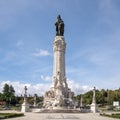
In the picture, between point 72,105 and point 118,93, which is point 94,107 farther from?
point 118,93

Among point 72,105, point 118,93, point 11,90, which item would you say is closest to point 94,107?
point 72,105

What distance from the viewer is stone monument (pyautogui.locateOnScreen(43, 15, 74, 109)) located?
2771 inches

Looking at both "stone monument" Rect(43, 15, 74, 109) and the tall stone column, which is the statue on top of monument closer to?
"stone monument" Rect(43, 15, 74, 109)

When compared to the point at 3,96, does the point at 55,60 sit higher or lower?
higher

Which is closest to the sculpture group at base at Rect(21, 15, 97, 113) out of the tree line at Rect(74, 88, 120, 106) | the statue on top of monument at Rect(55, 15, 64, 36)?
the statue on top of monument at Rect(55, 15, 64, 36)

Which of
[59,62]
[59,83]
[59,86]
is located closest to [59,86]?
[59,86]

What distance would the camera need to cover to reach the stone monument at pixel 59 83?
70.4m

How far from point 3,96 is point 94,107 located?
62455 millimetres

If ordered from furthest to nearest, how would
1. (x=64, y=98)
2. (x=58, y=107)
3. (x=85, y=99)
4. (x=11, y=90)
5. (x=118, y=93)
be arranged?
(x=11, y=90) → (x=85, y=99) → (x=118, y=93) → (x=64, y=98) → (x=58, y=107)

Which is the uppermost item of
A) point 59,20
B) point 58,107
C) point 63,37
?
point 59,20

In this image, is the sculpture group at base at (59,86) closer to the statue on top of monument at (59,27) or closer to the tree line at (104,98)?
the statue on top of monument at (59,27)

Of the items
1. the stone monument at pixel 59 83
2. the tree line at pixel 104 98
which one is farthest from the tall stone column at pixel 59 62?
the tree line at pixel 104 98

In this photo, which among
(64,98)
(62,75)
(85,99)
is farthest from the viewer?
(85,99)

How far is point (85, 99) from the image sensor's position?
411 feet
